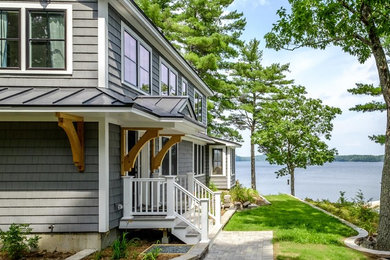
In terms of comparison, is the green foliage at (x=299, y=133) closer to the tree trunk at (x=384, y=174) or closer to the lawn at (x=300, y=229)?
the lawn at (x=300, y=229)

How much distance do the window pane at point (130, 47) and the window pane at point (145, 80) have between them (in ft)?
2.62

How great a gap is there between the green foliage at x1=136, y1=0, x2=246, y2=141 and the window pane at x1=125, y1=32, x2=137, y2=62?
1567 cm

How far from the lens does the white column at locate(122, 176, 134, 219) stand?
913 cm

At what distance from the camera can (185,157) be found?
1695 cm

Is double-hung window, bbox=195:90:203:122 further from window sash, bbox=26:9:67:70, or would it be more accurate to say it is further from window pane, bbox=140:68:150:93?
window sash, bbox=26:9:67:70

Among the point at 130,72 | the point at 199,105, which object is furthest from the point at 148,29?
the point at 199,105

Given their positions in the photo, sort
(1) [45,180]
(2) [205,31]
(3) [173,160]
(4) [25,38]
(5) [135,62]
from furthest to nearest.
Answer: (2) [205,31] < (3) [173,160] < (5) [135,62] < (4) [25,38] < (1) [45,180]

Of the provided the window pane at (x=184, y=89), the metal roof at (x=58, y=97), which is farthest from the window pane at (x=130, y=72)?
the window pane at (x=184, y=89)

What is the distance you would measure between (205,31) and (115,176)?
21593mm

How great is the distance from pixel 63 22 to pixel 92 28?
0.65 metres

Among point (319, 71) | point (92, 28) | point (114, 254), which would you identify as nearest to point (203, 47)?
point (319, 71)

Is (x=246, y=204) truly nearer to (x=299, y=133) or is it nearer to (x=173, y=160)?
(x=173, y=160)

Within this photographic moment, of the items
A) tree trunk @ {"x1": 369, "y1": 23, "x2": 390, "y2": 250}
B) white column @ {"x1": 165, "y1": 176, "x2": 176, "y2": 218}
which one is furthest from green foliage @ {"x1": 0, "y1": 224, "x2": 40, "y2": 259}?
tree trunk @ {"x1": 369, "y1": 23, "x2": 390, "y2": 250}

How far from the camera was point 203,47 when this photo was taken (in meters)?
28.0
